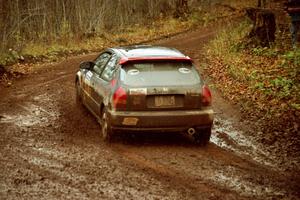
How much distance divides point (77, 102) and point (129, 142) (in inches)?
137

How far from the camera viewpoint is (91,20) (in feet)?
87.7

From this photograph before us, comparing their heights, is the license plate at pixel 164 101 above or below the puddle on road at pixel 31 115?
above

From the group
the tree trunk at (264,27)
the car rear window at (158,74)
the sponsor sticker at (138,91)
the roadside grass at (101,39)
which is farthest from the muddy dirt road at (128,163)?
the roadside grass at (101,39)

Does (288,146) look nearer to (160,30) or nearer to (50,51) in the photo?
(50,51)

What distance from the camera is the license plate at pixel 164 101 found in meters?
9.09

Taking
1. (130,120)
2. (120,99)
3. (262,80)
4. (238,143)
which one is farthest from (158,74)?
(262,80)

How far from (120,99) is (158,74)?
32.0 inches

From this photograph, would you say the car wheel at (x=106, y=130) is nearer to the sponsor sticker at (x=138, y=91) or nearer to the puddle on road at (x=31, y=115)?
the sponsor sticker at (x=138, y=91)

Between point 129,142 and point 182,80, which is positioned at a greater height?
point 182,80

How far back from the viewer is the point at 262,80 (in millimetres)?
14297

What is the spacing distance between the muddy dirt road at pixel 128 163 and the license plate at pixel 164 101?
0.78 meters

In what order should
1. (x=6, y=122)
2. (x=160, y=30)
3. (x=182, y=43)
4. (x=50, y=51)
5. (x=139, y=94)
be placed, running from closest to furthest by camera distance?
1. (x=139, y=94)
2. (x=6, y=122)
3. (x=50, y=51)
4. (x=182, y=43)
5. (x=160, y=30)

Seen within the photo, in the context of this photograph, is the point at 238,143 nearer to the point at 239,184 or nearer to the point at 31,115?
the point at 239,184

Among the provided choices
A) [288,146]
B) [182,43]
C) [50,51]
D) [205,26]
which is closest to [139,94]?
[288,146]
